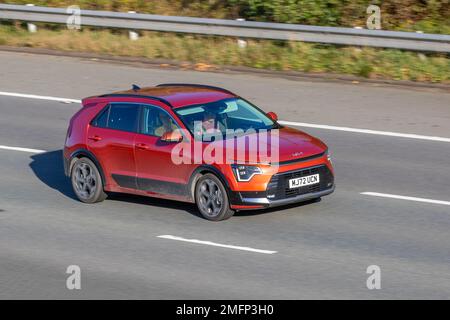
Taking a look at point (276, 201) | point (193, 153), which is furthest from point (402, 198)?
point (193, 153)

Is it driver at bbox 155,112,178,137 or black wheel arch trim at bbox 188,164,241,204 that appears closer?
black wheel arch trim at bbox 188,164,241,204

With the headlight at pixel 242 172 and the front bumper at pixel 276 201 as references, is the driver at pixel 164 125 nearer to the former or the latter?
the headlight at pixel 242 172

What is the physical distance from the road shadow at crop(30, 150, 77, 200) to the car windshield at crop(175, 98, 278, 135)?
2345 millimetres

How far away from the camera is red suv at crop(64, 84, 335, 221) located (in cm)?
1298

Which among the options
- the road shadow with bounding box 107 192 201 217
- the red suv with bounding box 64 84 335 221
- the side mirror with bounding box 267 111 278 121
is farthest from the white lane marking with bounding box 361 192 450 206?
the road shadow with bounding box 107 192 201 217

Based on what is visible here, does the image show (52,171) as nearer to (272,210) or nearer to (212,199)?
(212,199)

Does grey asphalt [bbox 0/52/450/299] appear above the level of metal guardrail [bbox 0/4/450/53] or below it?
below

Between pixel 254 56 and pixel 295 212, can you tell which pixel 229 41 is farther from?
pixel 295 212

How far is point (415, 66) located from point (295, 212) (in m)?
8.83

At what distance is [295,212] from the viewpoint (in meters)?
13.6

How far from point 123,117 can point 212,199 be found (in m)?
1.93

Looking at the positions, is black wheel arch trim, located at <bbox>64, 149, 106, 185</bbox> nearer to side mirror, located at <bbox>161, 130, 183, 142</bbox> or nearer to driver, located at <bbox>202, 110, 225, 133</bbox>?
side mirror, located at <bbox>161, 130, 183, 142</bbox>
